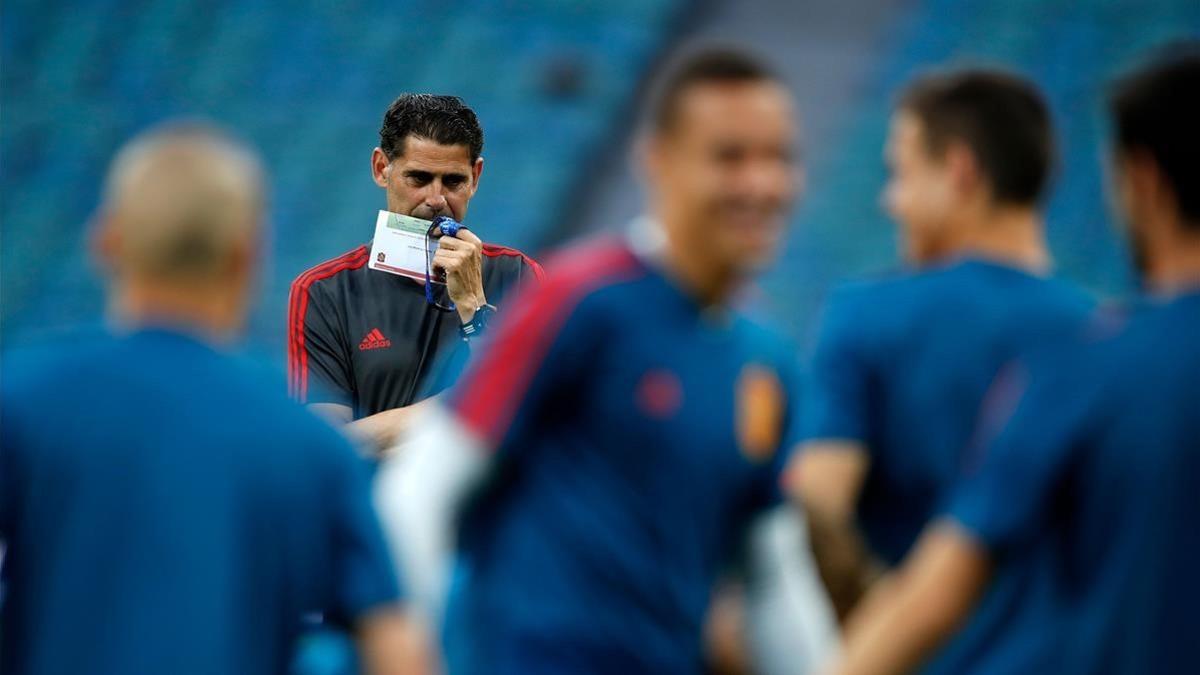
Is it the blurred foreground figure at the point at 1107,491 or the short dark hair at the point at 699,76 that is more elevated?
A: the short dark hair at the point at 699,76

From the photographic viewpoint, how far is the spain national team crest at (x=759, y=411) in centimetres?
312

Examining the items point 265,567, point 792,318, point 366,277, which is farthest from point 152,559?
point 792,318

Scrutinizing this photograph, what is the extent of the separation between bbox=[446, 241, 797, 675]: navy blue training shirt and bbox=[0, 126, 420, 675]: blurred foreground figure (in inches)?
11.1

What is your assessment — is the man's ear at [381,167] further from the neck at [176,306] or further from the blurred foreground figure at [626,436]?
the neck at [176,306]

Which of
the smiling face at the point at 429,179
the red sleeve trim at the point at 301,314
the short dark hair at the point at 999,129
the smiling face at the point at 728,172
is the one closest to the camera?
the smiling face at the point at 728,172

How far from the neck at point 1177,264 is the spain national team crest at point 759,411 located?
28.9 inches

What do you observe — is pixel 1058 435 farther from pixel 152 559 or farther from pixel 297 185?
pixel 297 185

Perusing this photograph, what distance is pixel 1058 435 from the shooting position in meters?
2.56

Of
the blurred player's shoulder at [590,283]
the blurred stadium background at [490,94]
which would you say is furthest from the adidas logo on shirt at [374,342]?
the blurred stadium background at [490,94]

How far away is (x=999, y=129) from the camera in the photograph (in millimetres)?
3619

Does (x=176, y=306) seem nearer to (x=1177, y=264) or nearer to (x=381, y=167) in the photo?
(x=1177, y=264)

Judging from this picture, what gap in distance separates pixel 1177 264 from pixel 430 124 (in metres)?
2.86

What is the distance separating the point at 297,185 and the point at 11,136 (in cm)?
268

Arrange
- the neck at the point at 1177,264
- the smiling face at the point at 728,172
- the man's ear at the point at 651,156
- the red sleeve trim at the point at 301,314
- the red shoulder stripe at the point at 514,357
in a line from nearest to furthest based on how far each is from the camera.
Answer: the neck at the point at 1177,264 < the red shoulder stripe at the point at 514,357 < the smiling face at the point at 728,172 < the man's ear at the point at 651,156 < the red sleeve trim at the point at 301,314
